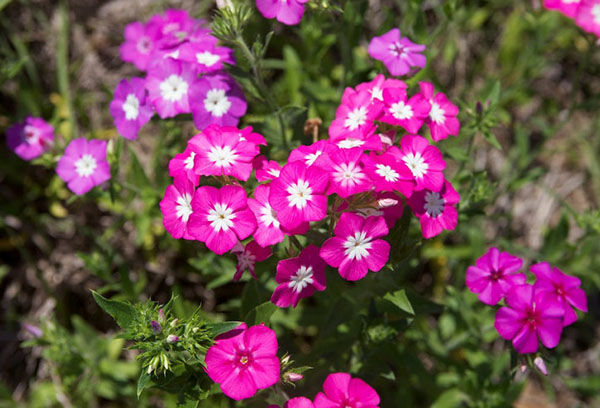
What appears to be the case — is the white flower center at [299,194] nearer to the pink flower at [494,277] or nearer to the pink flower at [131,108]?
the pink flower at [494,277]

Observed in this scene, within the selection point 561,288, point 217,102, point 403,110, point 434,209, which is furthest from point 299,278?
point 561,288

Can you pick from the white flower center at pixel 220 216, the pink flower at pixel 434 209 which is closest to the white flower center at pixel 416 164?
the pink flower at pixel 434 209

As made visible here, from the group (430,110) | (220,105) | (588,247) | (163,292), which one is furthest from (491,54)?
(163,292)

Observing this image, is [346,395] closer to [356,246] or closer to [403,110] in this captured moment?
[356,246]

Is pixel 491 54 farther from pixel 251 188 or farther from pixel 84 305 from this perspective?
pixel 84 305

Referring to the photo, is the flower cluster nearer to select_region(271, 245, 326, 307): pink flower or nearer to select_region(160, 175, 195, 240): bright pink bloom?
select_region(271, 245, 326, 307): pink flower

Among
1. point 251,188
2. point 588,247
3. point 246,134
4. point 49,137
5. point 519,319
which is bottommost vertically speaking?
point 588,247
